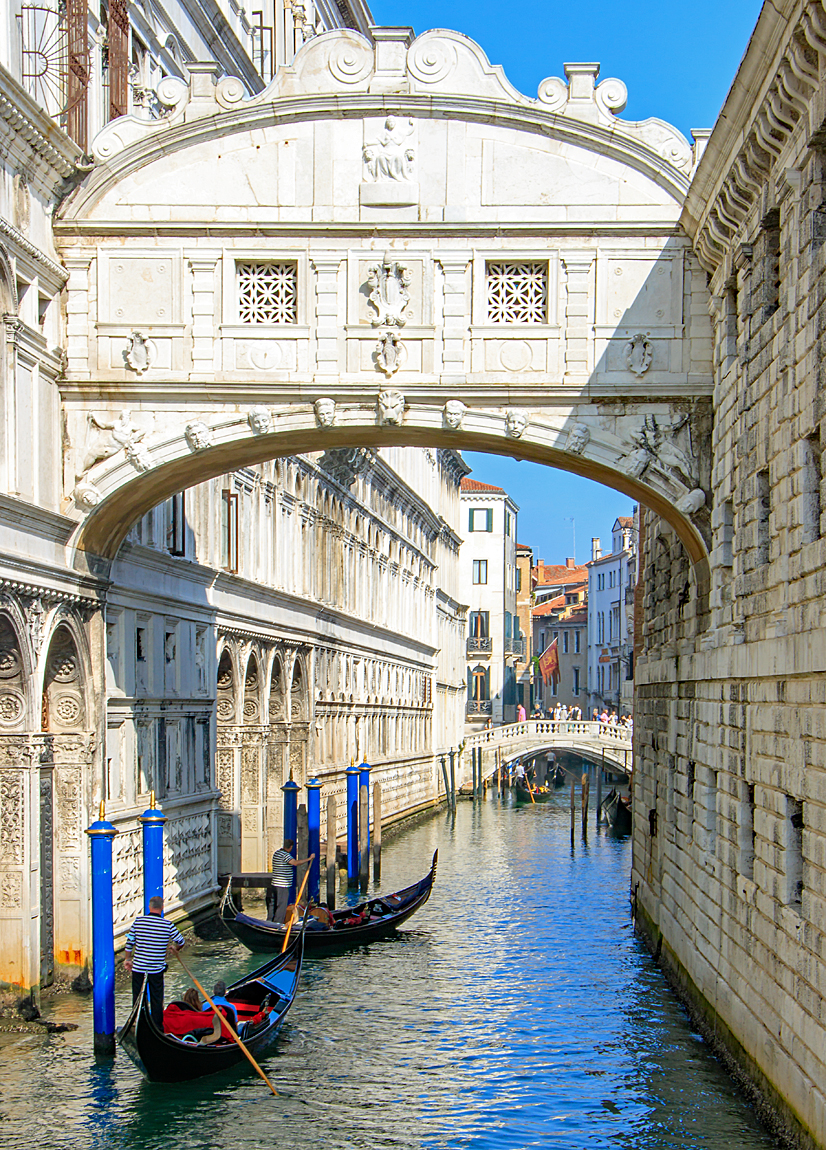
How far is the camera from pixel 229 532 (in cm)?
1770

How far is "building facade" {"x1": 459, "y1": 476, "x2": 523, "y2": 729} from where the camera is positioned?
56.0 m

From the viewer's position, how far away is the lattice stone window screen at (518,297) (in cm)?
1167

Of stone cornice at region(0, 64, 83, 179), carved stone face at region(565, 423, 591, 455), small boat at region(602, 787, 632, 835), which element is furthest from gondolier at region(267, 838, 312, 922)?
small boat at region(602, 787, 632, 835)

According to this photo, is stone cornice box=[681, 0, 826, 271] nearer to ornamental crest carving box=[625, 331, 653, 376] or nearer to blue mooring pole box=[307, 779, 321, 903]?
ornamental crest carving box=[625, 331, 653, 376]

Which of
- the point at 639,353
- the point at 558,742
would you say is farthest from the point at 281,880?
the point at 558,742

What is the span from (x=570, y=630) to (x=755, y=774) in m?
63.9

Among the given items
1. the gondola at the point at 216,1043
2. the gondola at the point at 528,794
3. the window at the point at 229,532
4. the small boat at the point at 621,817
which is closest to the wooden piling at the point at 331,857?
the window at the point at 229,532

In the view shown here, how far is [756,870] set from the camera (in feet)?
29.4

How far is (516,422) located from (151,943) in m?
4.88

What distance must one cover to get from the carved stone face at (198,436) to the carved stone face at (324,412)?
0.88 m

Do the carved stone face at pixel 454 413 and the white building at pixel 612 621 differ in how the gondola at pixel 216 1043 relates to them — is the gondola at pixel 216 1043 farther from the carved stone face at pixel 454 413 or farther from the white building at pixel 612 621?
the white building at pixel 612 621

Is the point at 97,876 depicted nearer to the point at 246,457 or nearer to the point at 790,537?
the point at 246,457

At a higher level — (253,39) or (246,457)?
(253,39)

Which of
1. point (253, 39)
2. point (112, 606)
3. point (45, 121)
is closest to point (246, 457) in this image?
point (112, 606)
